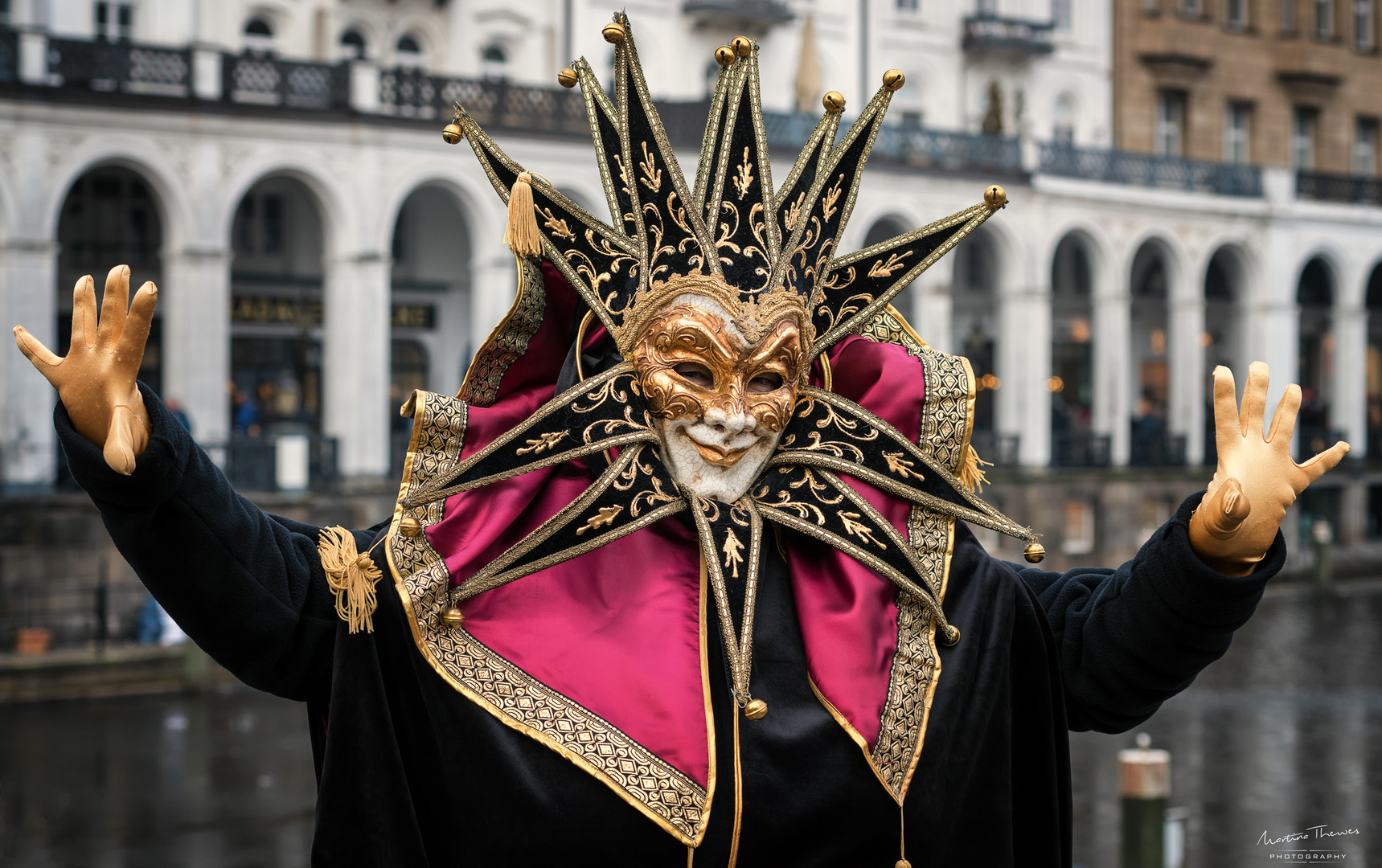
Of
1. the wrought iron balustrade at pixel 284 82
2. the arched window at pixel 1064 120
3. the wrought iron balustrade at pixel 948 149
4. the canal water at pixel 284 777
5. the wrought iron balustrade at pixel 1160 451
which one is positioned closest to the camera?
the canal water at pixel 284 777

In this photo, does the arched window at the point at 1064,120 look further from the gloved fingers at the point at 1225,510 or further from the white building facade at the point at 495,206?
the gloved fingers at the point at 1225,510

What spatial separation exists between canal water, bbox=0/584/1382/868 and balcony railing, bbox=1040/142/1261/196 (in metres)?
15.2

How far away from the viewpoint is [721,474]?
3199mm

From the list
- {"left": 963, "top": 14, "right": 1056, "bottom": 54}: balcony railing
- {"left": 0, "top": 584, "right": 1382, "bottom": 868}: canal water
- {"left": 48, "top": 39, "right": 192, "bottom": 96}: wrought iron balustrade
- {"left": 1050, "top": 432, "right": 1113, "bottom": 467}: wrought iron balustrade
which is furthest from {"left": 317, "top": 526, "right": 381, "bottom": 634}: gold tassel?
{"left": 963, "top": 14, "right": 1056, "bottom": 54}: balcony railing

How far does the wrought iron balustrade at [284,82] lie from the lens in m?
21.0

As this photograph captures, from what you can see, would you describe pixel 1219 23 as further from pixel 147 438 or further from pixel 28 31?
pixel 147 438

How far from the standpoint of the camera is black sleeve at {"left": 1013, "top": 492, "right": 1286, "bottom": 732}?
2.98 meters

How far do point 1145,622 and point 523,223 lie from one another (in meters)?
1.72

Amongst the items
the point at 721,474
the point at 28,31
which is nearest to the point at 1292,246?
the point at 28,31

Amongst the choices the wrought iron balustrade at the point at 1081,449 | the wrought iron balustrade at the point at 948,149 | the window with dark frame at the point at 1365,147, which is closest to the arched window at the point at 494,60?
the wrought iron balustrade at the point at 948,149

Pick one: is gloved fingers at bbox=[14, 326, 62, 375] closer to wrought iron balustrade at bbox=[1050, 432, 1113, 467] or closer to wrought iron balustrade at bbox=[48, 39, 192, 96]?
wrought iron balustrade at bbox=[48, 39, 192, 96]

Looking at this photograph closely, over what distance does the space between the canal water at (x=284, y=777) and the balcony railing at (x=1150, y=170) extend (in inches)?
600

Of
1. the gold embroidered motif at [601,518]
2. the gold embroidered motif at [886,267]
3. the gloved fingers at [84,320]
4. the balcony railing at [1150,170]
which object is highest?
the balcony railing at [1150,170]

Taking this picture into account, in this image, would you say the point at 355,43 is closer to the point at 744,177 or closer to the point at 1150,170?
the point at 1150,170
